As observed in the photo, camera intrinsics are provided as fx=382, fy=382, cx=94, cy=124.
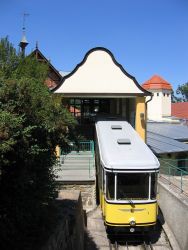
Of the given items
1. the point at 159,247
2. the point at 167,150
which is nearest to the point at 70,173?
the point at 159,247

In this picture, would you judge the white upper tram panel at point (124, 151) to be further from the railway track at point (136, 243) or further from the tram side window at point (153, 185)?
the railway track at point (136, 243)

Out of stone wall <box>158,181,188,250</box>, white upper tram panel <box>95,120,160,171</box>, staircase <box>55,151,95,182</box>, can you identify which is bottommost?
stone wall <box>158,181,188,250</box>

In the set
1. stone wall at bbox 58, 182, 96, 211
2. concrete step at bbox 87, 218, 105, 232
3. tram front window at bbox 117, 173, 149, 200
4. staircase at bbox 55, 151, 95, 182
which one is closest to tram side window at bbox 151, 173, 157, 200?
tram front window at bbox 117, 173, 149, 200

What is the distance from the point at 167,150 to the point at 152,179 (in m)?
11.2

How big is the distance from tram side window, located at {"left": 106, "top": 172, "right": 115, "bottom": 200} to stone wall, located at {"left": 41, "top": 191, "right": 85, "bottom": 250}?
1.17 meters

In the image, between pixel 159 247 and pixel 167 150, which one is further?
pixel 167 150

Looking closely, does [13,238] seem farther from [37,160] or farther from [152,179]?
[152,179]

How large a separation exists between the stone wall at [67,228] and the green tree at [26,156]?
35cm

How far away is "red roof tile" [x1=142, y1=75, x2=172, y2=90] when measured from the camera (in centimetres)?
5256

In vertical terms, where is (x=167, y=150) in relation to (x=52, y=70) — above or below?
below

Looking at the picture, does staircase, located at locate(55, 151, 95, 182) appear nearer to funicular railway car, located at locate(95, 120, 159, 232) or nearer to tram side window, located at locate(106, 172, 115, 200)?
tram side window, located at locate(106, 172, 115, 200)

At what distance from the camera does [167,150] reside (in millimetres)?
23719

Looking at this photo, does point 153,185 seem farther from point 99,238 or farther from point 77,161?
point 77,161

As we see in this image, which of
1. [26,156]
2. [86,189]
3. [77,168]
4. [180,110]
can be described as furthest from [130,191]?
[180,110]
